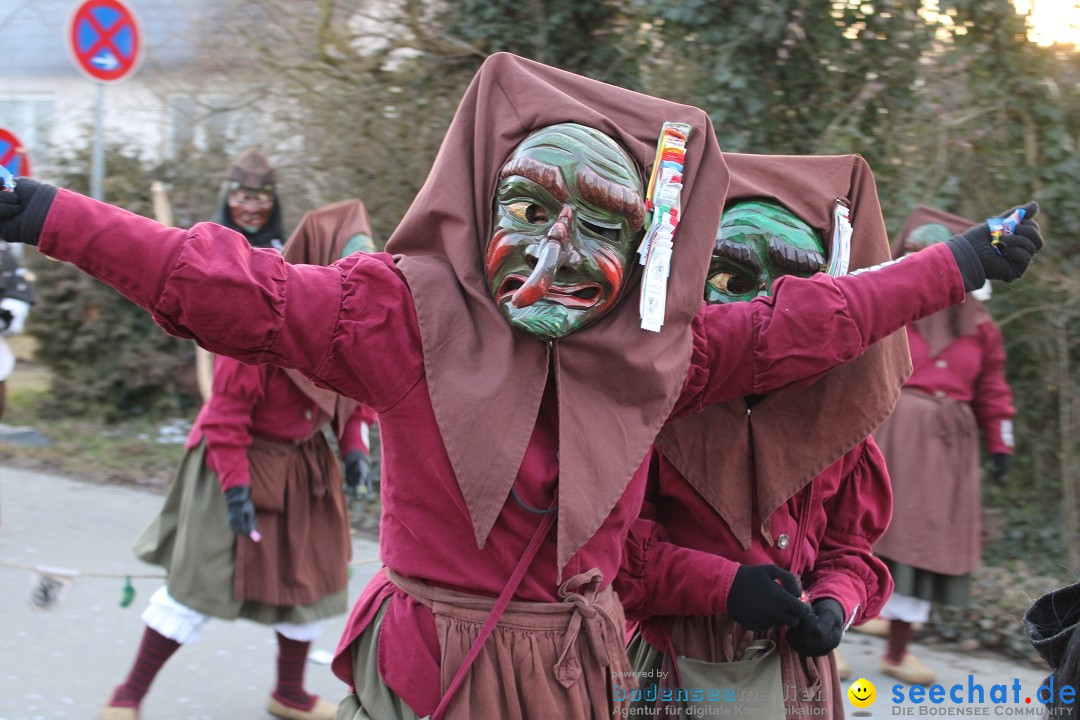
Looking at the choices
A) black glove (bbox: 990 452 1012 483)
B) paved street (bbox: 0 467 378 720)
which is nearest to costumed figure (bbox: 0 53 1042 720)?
paved street (bbox: 0 467 378 720)

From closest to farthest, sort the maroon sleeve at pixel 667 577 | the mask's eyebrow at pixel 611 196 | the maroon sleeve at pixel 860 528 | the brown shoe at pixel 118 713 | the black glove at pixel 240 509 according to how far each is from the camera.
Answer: the mask's eyebrow at pixel 611 196, the maroon sleeve at pixel 667 577, the maroon sleeve at pixel 860 528, the black glove at pixel 240 509, the brown shoe at pixel 118 713

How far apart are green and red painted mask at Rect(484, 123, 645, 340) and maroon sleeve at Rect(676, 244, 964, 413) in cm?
30

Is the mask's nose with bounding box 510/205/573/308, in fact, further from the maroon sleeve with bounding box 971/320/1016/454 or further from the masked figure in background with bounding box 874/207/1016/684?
the maroon sleeve with bounding box 971/320/1016/454

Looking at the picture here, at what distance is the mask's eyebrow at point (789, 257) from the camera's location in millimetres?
2639

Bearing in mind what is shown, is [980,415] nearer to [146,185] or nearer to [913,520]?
[913,520]

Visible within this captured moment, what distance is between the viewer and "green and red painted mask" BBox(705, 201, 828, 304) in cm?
265

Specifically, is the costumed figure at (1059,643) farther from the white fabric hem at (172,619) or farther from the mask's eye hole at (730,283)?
the white fabric hem at (172,619)

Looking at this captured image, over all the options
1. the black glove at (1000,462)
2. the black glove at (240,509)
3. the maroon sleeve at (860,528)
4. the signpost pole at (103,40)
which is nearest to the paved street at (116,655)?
the black glove at (240,509)

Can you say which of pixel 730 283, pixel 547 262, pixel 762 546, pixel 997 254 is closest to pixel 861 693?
pixel 762 546

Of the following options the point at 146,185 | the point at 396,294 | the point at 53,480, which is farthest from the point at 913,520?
the point at 146,185

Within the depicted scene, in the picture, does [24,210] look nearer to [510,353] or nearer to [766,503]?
[510,353]

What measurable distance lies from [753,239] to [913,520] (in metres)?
2.81

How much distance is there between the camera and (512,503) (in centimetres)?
215

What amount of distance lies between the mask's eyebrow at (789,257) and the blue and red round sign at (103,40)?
18.0 ft
